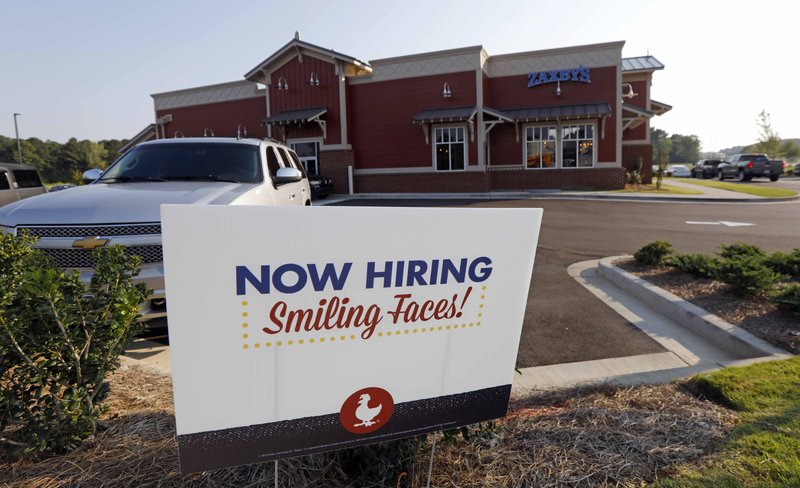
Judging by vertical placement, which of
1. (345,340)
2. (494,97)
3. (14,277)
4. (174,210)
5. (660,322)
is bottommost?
(660,322)

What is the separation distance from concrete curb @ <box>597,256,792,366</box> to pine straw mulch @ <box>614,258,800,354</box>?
105mm

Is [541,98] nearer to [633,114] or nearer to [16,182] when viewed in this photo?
[633,114]

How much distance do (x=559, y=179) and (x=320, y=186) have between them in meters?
11.7

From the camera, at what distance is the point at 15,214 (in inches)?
181

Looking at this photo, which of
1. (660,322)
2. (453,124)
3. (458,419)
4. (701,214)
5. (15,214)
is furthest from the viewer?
(453,124)

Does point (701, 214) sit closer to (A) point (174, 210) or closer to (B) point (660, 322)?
(B) point (660, 322)

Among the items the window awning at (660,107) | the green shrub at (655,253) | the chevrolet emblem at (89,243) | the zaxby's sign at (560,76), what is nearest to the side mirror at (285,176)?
the chevrolet emblem at (89,243)

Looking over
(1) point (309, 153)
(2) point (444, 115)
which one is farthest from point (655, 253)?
(1) point (309, 153)

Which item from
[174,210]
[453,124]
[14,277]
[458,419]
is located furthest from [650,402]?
[453,124]

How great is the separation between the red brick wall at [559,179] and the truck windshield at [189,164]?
20.6 m

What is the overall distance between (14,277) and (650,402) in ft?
12.3

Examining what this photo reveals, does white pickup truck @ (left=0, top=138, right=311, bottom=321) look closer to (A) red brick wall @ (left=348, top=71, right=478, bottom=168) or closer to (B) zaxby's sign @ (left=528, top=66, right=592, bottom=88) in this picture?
(A) red brick wall @ (left=348, top=71, right=478, bottom=168)

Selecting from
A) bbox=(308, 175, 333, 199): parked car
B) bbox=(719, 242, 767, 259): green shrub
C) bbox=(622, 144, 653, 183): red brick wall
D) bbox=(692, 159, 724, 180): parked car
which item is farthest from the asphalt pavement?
bbox=(692, 159, 724, 180): parked car

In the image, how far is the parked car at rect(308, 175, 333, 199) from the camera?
79.3 feet
